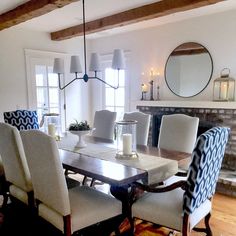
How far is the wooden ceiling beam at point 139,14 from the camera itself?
3.03 m

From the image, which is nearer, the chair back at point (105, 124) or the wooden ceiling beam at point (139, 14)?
the wooden ceiling beam at point (139, 14)

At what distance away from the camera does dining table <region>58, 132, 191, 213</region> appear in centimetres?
184

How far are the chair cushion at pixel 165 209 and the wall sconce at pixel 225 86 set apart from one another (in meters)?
2.10

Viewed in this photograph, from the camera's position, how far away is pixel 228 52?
3.69 meters

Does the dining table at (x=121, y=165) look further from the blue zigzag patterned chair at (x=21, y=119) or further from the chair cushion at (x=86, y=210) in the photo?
the blue zigzag patterned chair at (x=21, y=119)

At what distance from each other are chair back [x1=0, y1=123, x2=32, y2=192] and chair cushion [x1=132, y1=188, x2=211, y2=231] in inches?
37.3

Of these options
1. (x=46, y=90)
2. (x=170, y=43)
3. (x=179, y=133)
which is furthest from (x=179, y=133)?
(x=46, y=90)

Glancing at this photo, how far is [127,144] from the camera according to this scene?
2.22 metres

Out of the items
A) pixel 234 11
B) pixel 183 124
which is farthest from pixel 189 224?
pixel 234 11

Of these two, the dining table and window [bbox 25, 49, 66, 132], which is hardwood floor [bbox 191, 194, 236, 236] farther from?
window [bbox 25, 49, 66, 132]

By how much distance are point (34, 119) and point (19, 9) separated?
5.18 feet

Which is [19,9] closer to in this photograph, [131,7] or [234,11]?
[131,7]

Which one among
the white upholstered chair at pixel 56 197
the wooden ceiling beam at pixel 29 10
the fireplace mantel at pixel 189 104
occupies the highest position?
the wooden ceiling beam at pixel 29 10

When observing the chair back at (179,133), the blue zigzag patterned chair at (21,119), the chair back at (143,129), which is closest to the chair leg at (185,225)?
the chair back at (179,133)
